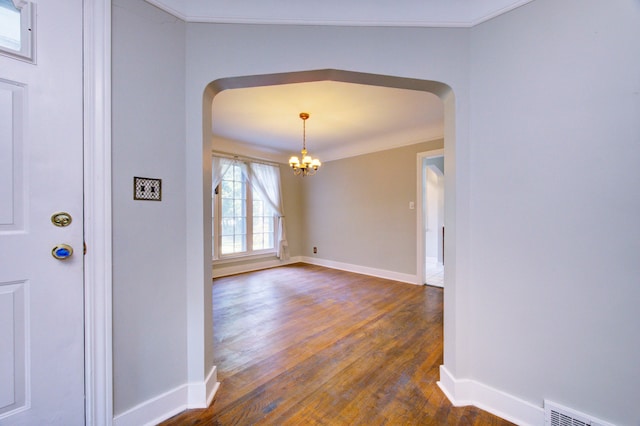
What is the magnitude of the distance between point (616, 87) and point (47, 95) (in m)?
2.52

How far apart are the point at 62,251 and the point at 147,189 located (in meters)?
0.42

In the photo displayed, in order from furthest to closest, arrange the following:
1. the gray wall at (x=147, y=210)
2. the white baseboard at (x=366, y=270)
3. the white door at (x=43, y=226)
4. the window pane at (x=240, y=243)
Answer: the window pane at (x=240, y=243) → the white baseboard at (x=366, y=270) → the gray wall at (x=147, y=210) → the white door at (x=43, y=226)

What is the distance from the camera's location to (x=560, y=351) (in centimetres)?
115

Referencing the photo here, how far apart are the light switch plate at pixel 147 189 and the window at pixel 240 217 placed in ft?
10.1

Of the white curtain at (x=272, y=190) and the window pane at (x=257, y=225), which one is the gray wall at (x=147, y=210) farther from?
the window pane at (x=257, y=225)

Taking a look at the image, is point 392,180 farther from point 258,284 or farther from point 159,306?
point 159,306

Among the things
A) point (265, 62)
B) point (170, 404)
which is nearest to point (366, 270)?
point (170, 404)

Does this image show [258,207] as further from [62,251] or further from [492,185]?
[492,185]

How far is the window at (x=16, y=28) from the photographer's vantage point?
36.8 inches

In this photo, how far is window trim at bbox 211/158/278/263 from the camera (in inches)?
166

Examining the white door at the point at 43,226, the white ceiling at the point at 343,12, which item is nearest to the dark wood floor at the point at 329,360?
the white door at the point at 43,226

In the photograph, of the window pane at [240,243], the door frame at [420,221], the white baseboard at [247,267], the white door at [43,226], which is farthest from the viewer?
the window pane at [240,243]

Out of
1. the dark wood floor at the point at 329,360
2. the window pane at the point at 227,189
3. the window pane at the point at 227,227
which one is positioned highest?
the window pane at the point at 227,189

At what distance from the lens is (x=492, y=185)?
133 cm
